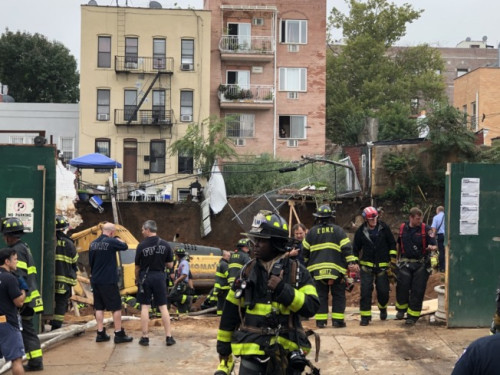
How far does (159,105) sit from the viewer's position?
42.3 metres

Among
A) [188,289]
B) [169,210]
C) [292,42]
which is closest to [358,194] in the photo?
[169,210]

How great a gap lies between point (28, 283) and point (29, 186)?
2.39m

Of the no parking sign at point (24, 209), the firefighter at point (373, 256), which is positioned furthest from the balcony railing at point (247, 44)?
the no parking sign at point (24, 209)

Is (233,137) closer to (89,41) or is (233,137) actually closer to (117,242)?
(89,41)

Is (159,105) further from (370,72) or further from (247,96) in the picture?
(370,72)

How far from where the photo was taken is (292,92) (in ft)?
148

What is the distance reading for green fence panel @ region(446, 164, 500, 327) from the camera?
1095cm

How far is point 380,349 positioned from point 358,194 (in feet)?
66.0

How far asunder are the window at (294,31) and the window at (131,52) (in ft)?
29.0

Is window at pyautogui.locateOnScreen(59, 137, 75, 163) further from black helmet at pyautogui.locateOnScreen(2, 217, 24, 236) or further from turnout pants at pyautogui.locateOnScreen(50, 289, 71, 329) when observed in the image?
black helmet at pyautogui.locateOnScreen(2, 217, 24, 236)

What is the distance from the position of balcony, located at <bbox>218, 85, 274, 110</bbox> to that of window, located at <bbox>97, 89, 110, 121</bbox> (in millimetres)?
6325

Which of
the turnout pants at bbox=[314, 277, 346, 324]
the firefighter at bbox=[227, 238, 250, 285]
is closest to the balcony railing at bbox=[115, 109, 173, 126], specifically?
the firefighter at bbox=[227, 238, 250, 285]

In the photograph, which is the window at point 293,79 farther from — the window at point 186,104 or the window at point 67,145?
the window at point 67,145

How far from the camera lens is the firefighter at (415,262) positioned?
11.8m
